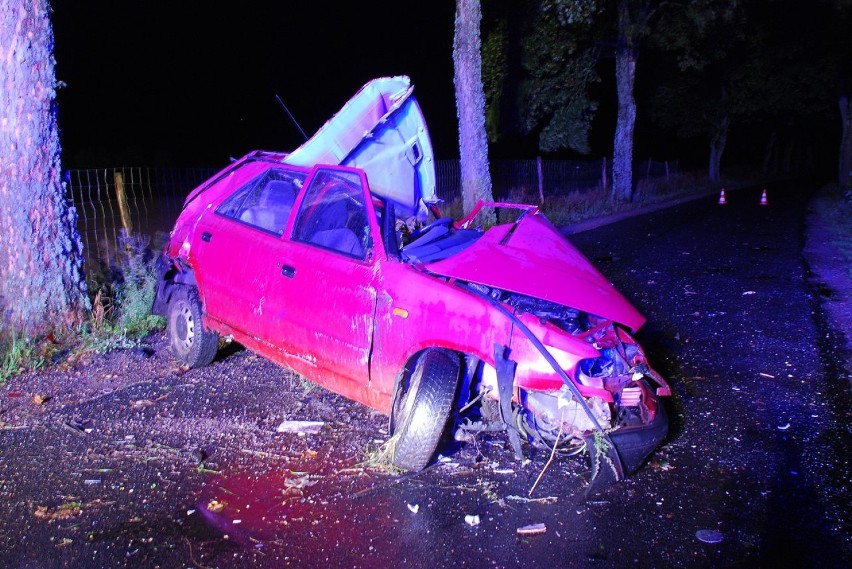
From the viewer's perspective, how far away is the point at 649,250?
12703 millimetres

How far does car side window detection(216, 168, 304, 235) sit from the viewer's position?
538cm

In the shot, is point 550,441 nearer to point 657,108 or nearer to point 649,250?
point 649,250

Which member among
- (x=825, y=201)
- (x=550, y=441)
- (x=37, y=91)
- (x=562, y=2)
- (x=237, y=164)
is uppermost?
(x=562, y=2)

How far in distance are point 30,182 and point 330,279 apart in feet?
11.9

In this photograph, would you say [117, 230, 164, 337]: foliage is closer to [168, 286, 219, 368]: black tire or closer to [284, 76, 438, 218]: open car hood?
[168, 286, 219, 368]: black tire

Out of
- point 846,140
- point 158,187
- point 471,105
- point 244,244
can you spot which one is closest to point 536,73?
point 471,105

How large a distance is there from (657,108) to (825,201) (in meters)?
14.4

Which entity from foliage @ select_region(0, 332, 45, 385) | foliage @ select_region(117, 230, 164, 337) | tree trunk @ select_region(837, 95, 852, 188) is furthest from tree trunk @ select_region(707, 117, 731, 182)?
foliage @ select_region(0, 332, 45, 385)

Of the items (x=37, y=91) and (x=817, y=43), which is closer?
(x=37, y=91)

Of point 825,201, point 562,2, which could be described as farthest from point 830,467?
point 825,201

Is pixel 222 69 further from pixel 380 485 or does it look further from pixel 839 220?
pixel 380 485

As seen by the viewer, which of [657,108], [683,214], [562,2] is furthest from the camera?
[657,108]

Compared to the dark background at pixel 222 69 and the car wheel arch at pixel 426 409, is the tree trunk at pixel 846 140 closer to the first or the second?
the dark background at pixel 222 69

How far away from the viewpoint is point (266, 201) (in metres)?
5.56
